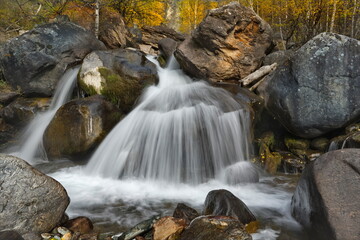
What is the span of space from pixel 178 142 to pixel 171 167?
0.67m

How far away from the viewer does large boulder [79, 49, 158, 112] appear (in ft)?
28.1

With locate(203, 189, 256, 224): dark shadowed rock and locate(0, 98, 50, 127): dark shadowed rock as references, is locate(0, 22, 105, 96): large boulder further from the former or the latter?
locate(203, 189, 256, 224): dark shadowed rock

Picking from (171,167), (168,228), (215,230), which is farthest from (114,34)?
(215,230)

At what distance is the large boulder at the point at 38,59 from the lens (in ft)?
32.1

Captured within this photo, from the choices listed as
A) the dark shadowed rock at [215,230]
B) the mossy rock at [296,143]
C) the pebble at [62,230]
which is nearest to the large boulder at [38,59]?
the pebble at [62,230]

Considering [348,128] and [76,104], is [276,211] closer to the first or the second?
[348,128]

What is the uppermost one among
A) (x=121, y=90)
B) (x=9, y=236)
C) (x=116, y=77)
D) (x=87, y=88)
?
(x=116, y=77)

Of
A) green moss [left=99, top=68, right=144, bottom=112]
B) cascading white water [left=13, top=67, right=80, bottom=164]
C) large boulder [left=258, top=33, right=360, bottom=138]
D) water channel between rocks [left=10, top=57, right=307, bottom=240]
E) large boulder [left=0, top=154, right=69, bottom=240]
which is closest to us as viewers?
large boulder [left=0, top=154, right=69, bottom=240]

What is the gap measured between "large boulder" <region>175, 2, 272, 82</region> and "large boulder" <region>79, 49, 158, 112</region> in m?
1.75

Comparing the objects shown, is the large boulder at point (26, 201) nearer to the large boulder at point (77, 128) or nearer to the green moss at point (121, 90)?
the large boulder at point (77, 128)

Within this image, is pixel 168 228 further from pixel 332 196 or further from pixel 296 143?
pixel 296 143

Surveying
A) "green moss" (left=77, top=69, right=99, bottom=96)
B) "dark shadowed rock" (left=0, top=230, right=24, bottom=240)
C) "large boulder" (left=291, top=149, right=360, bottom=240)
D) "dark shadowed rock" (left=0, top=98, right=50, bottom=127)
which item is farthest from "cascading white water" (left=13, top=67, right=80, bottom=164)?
"large boulder" (left=291, top=149, right=360, bottom=240)

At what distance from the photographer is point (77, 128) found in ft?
23.5

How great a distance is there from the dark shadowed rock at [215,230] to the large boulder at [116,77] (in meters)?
5.40
